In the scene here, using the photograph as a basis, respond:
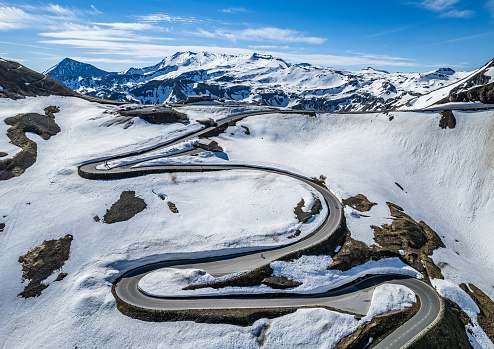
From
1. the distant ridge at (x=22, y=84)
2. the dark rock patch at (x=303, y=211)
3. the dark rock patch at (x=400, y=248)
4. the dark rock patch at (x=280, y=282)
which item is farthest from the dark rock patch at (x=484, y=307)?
the distant ridge at (x=22, y=84)

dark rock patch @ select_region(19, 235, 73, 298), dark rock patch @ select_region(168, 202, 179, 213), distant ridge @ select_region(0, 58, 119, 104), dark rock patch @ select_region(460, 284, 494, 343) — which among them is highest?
distant ridge @ select_region(0, 58, 119, 104)

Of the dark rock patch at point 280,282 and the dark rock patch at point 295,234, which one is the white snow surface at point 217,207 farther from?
the dark rock patch at point 280,282

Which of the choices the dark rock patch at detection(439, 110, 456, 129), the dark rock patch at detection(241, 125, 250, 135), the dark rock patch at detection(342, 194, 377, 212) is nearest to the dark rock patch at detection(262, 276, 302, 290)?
the dark rock patch at detection(342, 194, 377, 212)

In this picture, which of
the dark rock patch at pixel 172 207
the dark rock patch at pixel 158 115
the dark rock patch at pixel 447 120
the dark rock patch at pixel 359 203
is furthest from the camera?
the dark rock patch at pixel 158 115

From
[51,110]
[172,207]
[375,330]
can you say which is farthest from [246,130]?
[51,110]

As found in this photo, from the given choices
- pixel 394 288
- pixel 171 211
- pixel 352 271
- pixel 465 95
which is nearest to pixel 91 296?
pixel 171 211

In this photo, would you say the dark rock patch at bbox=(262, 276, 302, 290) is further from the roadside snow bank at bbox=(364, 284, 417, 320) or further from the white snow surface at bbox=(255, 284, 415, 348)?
the roadside snow bank at bbox=(364, 284, 417, 320)
